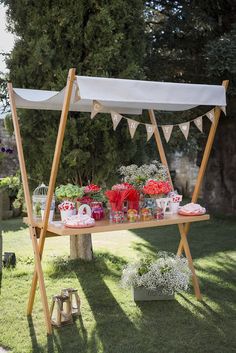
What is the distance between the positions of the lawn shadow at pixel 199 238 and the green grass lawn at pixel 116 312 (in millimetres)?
137

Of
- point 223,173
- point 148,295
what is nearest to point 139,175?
point 148,295

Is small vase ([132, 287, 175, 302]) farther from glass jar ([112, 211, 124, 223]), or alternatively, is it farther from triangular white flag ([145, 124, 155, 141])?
triangular white flag ([145, 124, 155, 141])

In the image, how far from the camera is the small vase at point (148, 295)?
12.9 feet

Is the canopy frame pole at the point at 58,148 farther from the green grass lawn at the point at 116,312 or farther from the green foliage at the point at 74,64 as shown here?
the green foliage at the point at 74,64

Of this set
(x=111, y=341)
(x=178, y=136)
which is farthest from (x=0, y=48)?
(x=111, y=341)

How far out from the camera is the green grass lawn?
3.09 metres

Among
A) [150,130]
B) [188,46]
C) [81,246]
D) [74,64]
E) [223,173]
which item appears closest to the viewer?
[150,130]

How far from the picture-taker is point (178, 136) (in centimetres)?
598

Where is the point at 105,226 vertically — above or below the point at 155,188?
below

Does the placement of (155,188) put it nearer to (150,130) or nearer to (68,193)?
(150,130)

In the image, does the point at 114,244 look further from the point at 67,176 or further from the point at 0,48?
the point at 0,48

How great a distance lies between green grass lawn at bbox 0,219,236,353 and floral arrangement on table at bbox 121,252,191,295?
178 millimetres

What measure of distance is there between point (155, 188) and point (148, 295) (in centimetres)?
104

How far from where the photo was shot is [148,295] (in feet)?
13.0
